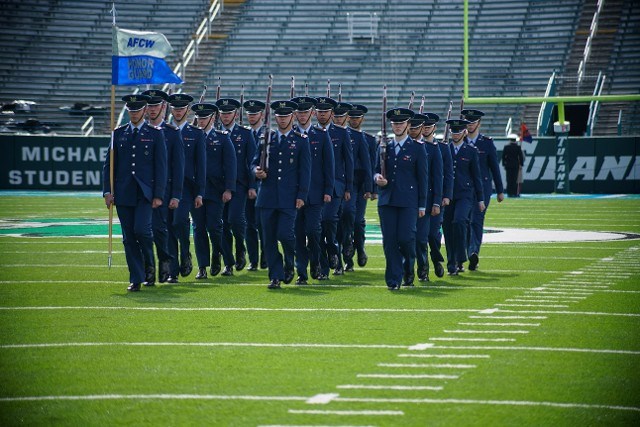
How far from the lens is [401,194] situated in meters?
11.8

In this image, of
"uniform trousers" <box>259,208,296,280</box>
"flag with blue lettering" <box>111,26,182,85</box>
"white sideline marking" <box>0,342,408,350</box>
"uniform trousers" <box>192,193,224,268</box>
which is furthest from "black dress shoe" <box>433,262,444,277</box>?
"white sideline marking" <box>0,342,408,350</box>

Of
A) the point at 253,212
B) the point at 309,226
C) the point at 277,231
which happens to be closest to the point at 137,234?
the point at 277,231

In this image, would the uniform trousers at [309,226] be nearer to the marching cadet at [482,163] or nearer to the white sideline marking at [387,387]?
the marching cadet at [482,163]

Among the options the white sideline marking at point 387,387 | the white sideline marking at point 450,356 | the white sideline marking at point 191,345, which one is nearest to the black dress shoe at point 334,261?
the white sideline marking at point 191,345

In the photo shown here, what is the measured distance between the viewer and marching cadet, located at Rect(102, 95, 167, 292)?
11562 mm

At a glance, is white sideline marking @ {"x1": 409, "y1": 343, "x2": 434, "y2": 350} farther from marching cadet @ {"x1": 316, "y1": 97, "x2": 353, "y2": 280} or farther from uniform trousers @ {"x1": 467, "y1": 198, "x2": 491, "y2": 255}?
uniform trousers @ {"x1": 467, "y1": 198, "x2": 491, "y2": 255}

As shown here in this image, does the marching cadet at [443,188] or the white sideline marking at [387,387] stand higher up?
the marching cadet at [443,188]

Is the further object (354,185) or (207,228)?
(354,185)

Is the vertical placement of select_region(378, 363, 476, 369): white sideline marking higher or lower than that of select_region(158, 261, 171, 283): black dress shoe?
lower

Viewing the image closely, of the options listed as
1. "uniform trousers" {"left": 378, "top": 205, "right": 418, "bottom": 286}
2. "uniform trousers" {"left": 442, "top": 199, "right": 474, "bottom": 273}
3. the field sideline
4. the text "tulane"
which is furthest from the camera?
the text "tulane"

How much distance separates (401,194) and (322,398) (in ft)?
18.3

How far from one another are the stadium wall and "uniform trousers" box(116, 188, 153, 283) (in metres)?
21.2

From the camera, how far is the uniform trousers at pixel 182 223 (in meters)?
13.0

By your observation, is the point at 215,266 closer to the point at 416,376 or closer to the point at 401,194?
the point at 401,194
